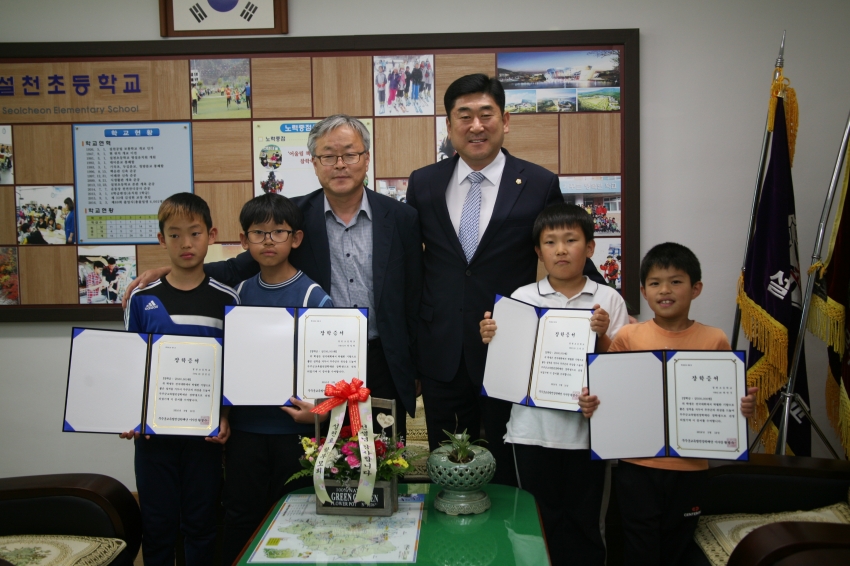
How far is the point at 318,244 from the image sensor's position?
2.18 meters

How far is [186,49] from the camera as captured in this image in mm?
3248

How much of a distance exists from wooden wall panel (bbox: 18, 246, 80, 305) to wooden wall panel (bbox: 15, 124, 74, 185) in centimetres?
35

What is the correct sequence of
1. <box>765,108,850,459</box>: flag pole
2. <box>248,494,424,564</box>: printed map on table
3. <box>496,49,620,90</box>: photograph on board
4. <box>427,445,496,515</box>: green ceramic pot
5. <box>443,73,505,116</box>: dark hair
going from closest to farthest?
1. <box>248,494,424,564</box>: printed map on table
2. <box>427,445,496,515</box>: green ceramic pot
3. <box>443,73,505,116</box>: dark hair
4. <box>765,108,850,459</box>: flag pole
5. <box>496,49,620,90</box>: photograph on board

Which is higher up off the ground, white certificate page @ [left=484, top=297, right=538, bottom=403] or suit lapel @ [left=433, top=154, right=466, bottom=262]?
suit lapel @ [left=433, top=154, right=466, bottom=262]

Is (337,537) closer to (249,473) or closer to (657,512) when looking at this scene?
(249,473)

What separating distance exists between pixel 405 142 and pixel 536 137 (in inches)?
25.7

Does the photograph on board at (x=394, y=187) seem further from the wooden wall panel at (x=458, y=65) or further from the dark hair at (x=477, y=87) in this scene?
the dark hair at (x=477, y=87)

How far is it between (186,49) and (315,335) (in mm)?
2079

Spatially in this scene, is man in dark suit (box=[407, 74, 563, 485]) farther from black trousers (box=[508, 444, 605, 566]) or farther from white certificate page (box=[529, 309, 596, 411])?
white certificate page (box=[529, 309, 596, 411])

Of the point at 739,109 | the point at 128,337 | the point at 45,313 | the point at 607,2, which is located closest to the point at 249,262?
the point at 128,337

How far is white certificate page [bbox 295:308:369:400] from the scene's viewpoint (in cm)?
187

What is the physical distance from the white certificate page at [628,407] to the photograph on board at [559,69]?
1823 millimetres

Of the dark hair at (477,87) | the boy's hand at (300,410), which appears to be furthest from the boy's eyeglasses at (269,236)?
the dark hair at (477,87)

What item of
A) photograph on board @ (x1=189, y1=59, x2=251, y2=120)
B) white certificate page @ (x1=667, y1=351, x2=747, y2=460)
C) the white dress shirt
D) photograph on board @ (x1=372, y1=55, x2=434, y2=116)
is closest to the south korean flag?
photograph on board @ (x1=189, y1=59, x2=251, y2=120)
